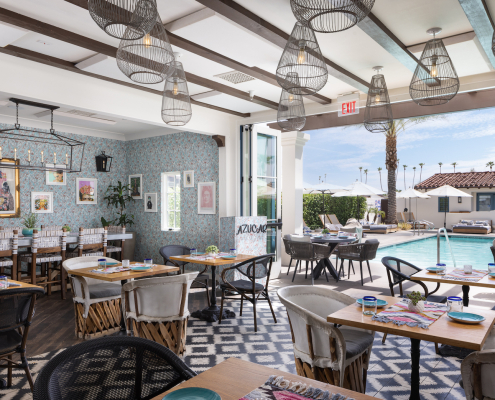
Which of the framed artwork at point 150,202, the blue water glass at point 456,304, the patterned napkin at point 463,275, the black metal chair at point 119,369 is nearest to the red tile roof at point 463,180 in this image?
the framed artwork at point 150,202

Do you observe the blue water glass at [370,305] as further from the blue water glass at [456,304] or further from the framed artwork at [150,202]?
the framed artwork at [150,202]

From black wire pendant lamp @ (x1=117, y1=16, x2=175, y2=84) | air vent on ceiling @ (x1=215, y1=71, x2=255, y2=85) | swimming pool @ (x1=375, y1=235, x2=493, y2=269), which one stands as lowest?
swimming pool @ (x1=375, y1=235, x2=493, y2=269)

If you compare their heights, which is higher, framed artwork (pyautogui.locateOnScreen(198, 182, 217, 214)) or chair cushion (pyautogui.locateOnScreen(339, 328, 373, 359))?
framed artwork (pyautogui.locateOnScreen(198, 182, 217, 214))

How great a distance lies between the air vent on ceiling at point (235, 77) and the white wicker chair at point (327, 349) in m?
3.35

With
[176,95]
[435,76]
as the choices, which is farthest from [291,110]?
[435,76]

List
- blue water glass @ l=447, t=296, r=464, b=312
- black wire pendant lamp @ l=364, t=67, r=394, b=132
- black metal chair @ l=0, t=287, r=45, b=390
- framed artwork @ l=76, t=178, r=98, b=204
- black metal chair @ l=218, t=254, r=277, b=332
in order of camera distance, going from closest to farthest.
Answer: blue water glass @ l=447, t=296, r=464, b=312
black metal chair @ l=0, t=287, r=45, b=390
black wire pendant lamp @ l=364, t=67, r=394, b=132
black metal chair @ l=218, t=254, r=277, b=332
framed artwork @ l=76, t=178, r=98, b=204

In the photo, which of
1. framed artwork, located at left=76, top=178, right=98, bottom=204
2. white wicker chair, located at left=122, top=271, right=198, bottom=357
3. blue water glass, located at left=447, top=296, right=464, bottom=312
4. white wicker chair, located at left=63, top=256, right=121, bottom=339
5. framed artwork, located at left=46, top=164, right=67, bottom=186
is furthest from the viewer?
framed artwork, located at left=76, top=178, right=98, bottom=204

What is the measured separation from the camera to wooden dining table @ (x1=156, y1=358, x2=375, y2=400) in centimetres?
145

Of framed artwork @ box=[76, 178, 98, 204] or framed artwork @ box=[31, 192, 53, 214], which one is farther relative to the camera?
framed artwork @ box=[76, 178, 98, 204]

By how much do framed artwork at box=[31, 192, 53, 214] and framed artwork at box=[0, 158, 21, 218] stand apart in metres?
0.27

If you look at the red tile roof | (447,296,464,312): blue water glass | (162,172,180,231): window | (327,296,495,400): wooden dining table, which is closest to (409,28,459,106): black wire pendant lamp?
(447,296,464,312): blue water glass

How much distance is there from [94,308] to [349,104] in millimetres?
4558

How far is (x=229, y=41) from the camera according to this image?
4.14m

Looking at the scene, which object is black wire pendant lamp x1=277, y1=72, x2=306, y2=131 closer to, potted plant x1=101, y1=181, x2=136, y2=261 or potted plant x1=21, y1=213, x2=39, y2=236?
potted plant x1=21, y1=213, x2=39, y2=236
